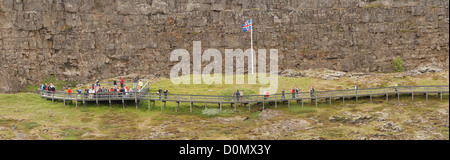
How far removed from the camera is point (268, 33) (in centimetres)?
10000

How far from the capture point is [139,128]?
51.0 metres

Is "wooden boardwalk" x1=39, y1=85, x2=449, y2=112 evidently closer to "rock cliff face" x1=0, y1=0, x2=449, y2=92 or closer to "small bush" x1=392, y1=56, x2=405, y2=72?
"rock cliff face" x1=0, y1=0, x2=449, y2=92

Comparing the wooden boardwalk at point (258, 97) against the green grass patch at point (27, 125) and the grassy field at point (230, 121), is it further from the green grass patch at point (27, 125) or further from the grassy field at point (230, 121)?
the green grass patch at point (27, 125)

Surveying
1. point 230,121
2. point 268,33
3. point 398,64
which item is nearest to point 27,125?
point 230,121

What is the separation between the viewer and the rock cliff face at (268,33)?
317 ft

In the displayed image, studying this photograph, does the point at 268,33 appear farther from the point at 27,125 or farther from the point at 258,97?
the point at 27,125

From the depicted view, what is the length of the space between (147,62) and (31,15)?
23.5m

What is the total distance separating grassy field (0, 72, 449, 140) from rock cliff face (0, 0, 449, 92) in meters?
36.1

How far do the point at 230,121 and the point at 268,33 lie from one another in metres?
49.5

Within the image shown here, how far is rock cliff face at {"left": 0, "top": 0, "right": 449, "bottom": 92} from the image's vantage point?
317 ft

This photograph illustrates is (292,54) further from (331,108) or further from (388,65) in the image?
(331,108)

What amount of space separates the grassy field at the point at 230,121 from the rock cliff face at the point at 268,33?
118ft

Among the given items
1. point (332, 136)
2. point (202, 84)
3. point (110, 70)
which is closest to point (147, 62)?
point (110, 70)

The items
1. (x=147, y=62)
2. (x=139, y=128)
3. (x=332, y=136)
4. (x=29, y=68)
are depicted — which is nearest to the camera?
(x=332, y=136)
